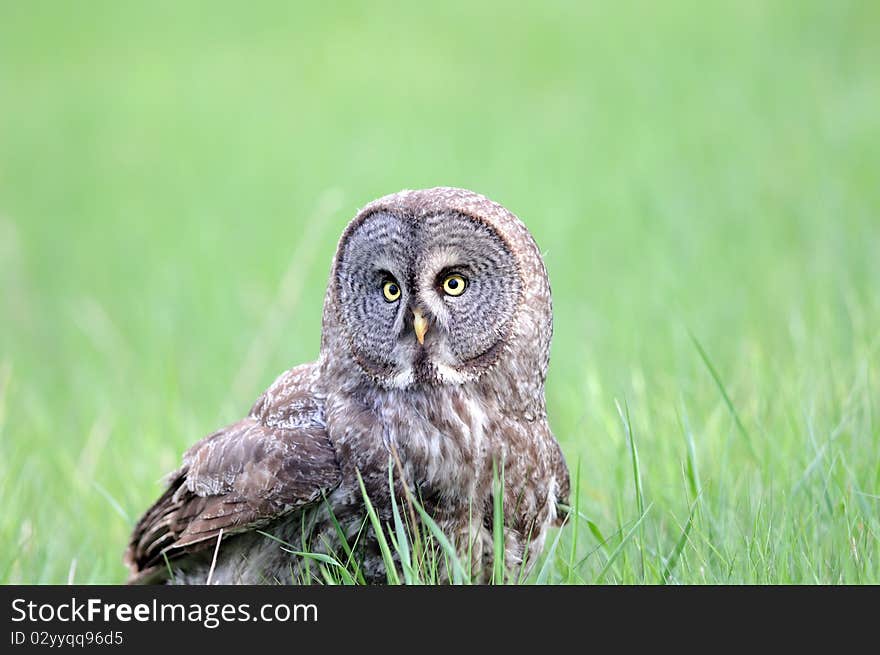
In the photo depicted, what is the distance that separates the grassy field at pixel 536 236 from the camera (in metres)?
4.48

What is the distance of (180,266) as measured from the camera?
9.73 m

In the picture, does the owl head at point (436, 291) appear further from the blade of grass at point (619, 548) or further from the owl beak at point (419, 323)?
the blade of grass at point (619, 548)

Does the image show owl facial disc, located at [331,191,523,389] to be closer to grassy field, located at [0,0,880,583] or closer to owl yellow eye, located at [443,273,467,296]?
owl yellow eye, located at [443,273,467,296]

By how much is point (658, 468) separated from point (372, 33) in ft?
38.6

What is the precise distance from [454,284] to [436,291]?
8 cm

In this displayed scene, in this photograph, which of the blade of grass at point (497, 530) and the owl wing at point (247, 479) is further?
the owl wing at point (247, 479)

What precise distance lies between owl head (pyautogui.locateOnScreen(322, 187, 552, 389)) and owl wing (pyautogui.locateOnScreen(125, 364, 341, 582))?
31cm

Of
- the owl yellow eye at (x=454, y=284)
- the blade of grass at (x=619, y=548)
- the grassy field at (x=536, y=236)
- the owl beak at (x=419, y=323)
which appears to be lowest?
the blade of grass at (x=619, y=548)

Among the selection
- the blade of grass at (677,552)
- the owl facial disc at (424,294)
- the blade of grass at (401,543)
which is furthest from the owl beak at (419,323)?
the blade of grass at (677,552)

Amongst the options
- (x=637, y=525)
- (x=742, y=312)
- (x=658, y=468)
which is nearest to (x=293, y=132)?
(x=742, y=312)

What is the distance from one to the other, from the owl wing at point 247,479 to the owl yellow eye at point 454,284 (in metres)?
0.70

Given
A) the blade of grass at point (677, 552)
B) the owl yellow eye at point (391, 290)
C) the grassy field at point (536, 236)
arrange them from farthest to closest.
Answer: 1. the grassy field at point (536, 236)
2. the owl yellow eye at point (391, 290)
3. the blade of grass at point (677, 552)

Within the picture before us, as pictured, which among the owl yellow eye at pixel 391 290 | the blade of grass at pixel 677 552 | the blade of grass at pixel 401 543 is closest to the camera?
the blade of grass at pixel 401 543
